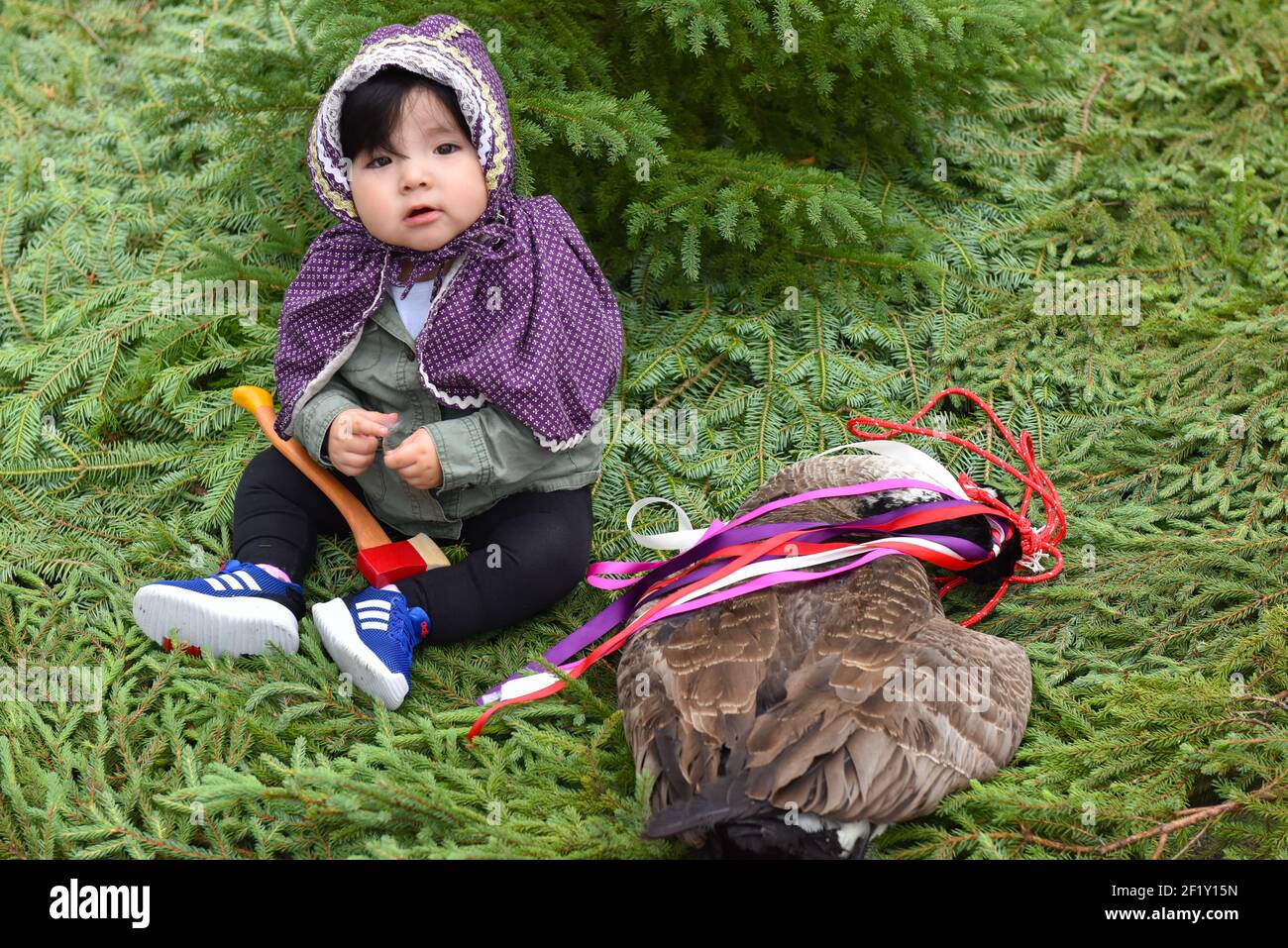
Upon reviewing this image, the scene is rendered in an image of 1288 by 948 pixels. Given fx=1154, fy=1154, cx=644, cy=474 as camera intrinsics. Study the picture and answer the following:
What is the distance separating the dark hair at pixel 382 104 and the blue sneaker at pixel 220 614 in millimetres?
1159

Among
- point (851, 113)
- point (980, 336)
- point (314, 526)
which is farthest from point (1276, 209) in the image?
point (314, 526)

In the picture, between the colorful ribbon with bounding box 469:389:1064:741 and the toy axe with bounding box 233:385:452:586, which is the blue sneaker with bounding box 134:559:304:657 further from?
the colorful ribbon with bounding box 469:389:1064:741

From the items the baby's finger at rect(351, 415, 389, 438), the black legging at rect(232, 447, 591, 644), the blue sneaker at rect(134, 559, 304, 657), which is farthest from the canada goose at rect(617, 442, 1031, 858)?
the blue sneaker at rect(134, 559, 304, 657)

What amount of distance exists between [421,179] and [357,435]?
658 mm

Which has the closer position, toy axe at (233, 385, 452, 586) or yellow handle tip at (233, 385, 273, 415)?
toy axe at (233, 385, 452, 586)

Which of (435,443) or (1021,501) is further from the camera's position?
(1021,501)

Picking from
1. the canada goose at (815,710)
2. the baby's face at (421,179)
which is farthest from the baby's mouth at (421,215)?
the canada goose at (815,710)

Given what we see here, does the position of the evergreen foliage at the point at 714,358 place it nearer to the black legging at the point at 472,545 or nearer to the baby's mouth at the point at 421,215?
the black legging at the point at 472,545

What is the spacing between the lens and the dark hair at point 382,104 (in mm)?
2787

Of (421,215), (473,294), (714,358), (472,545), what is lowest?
(472,545)

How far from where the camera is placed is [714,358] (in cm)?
394

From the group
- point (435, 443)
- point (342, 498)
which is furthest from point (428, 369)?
point (342, 498)

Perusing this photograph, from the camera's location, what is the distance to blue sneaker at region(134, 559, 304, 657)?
2918 millimetres

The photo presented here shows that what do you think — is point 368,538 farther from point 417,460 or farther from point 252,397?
point 252,397
